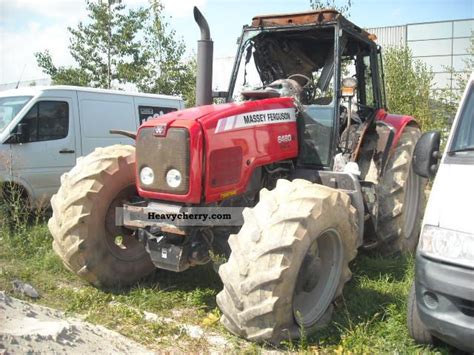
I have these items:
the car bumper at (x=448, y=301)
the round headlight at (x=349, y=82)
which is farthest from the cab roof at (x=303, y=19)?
the car bumper at (x=448, y=301)

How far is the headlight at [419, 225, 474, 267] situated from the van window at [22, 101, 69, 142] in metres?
6.65

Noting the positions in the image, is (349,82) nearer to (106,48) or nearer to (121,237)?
(121,237)

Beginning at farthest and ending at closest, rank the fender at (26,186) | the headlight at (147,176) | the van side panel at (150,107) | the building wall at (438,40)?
the building wall at (438,40)
the van side panel at (150,107)
the fender at (26,186)
the headlight at (147,176)

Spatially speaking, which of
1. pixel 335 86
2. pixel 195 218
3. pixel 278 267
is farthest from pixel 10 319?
pixel 335 86

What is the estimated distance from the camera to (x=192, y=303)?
441 cm

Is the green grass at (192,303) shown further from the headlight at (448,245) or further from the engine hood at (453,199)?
the engine hood at (453,199)

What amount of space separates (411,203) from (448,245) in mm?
3174

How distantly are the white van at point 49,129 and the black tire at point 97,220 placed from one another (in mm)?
2971

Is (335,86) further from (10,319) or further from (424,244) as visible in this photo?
(10,319)

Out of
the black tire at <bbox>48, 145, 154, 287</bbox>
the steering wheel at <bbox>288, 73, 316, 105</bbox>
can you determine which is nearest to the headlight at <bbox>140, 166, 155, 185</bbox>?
the black tire at <bbox>48, 145, 154, 287</bbox>

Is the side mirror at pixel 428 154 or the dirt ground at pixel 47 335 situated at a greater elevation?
the side mirror at pixel 428 154

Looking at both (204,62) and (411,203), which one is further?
(411,203)

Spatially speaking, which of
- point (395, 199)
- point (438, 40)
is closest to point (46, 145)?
point (395, 199)

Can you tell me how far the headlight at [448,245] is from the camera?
289 cm
